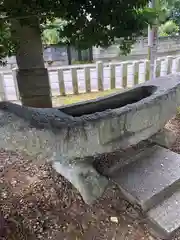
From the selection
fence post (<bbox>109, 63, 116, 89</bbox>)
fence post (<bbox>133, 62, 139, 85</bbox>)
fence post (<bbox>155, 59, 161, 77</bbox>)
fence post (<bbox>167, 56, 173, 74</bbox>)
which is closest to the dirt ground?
fence post (<bbox>109, 63, 116, 89</bbox>)

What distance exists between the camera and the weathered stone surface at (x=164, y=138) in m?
2.05

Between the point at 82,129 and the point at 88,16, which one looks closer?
the point at 88,16

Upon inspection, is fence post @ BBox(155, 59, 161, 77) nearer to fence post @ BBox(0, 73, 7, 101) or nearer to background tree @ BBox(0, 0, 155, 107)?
fence post @ BBox(0, 73, 7, 101)

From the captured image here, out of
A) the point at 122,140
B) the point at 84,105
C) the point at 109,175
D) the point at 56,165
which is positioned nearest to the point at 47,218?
the point at 56,165

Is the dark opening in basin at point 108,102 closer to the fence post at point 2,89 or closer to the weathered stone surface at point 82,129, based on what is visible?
the weathered stone surface at point 82,129

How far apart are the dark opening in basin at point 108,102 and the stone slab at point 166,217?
2.60 ft

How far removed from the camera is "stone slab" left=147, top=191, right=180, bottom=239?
1326 millimetres

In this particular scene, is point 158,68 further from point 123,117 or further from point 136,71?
point 123,117

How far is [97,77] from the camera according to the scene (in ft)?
13.6

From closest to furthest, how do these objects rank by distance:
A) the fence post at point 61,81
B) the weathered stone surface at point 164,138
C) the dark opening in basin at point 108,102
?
the dark opening in basin at point 108,102 < the weathered stone surface at point 164,138 < the fence post at point 61,81

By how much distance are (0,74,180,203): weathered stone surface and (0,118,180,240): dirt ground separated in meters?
0.10

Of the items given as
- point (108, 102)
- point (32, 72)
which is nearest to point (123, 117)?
point (108, 102)

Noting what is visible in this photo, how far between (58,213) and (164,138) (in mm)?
1184

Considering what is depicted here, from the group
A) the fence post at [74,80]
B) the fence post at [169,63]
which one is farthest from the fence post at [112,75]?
the fence post at [169,63]
